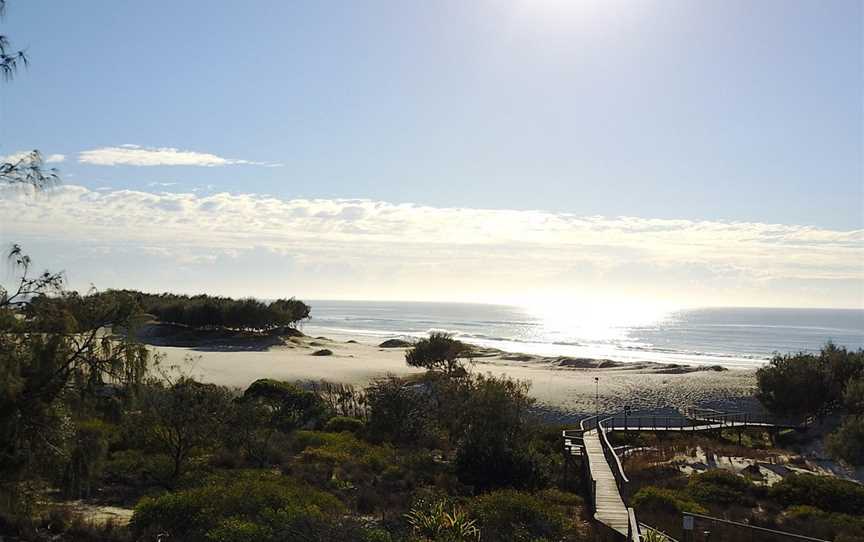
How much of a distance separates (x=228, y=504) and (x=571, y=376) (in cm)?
5344

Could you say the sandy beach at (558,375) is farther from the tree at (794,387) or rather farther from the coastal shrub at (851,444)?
the coastal shrub at (851,444)

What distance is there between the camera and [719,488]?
2389 centimetres

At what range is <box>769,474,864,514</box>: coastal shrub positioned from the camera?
73.3 ft

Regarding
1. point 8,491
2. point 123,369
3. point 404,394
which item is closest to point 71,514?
point 8,491

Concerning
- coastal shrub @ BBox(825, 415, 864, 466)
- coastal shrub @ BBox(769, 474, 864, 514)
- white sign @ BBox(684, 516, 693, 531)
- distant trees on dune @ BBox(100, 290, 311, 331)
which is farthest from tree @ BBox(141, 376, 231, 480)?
distant trees on dune @ BBox(100, 290, 311, 331)

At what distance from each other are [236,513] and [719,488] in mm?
16030

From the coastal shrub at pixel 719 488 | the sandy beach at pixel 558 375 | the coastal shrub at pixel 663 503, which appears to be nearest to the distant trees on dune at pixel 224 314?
the sandy beach at pixel 558 375

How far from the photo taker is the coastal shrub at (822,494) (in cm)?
2233

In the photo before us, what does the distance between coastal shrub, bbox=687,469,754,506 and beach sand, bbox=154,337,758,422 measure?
1819 centimetres

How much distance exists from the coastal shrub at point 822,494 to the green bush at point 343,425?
17639mm

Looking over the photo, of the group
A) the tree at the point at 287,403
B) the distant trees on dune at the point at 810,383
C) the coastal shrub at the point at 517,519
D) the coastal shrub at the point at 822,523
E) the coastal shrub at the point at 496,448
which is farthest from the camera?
the distant trees on dune at the point at 810,383

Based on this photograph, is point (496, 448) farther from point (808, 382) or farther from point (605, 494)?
point (808, 382)

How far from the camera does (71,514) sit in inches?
615

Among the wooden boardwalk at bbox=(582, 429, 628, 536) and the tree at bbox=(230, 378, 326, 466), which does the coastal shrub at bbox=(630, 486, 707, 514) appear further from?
the tree at bbox=(230, 378, 326, 466)
